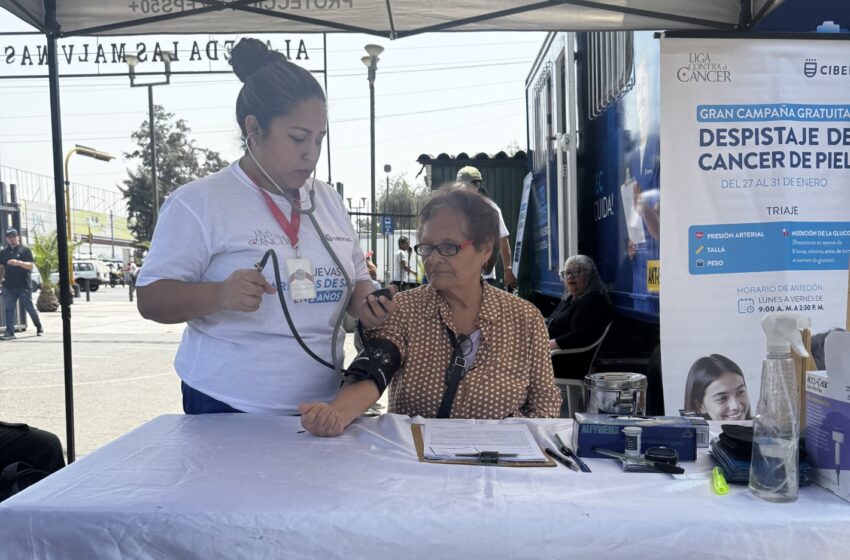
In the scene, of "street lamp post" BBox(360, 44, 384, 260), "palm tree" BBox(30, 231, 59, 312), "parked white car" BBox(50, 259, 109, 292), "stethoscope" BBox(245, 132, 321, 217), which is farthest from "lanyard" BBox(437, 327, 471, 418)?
"parked white car" BBox(50, 259, 109, 292)

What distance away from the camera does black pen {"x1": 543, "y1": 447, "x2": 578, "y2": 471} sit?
128 cm

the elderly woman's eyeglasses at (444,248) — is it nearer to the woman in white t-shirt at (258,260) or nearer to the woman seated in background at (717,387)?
the woman in white t-shirt at (258,260)

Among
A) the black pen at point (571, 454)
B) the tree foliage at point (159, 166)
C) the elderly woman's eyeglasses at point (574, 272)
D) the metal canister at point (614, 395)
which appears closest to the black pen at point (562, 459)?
the black pen at point (571, 454)

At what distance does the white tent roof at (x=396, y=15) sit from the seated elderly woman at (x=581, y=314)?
152 cm

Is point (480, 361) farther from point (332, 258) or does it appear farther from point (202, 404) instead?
point (202, 404)

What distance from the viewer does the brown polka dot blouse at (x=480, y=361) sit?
1.79 meters

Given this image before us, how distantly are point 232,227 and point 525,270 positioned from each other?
4.85 m

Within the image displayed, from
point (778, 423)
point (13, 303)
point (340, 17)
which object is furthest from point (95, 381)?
point (778, 423)

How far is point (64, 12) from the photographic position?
264 centimetres

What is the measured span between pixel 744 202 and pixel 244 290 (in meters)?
2.19

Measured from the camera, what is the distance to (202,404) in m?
1.69

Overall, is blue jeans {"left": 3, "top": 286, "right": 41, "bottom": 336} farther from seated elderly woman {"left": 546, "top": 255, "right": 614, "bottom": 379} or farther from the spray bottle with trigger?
the spray bottle with trigger

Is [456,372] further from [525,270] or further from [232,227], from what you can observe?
[525,270]

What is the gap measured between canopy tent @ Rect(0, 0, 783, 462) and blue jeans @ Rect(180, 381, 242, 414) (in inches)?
53.0
